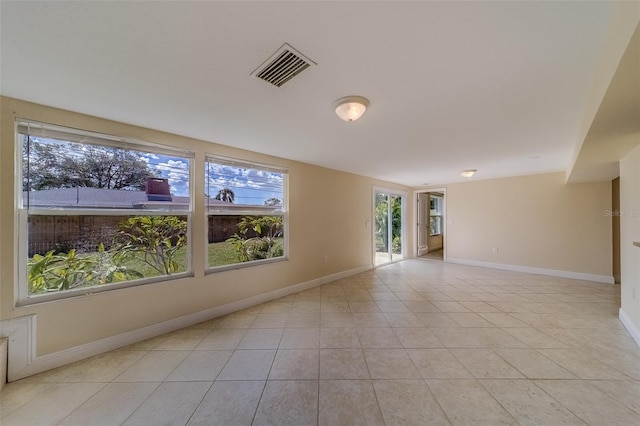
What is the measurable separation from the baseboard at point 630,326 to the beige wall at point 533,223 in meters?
2.33

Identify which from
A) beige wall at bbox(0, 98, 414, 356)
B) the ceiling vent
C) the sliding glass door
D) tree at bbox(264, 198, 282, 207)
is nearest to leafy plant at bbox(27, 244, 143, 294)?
beige wall at bbox(0, 98, 414, 356)

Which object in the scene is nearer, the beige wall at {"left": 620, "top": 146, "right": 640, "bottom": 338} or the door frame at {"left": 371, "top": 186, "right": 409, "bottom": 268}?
the beige wall at {"left": 620, "top": 146, "right": 640, "bottom": 338}

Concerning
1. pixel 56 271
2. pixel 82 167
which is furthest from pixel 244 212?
pixel 56 271

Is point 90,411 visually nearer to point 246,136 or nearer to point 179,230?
point 179,230

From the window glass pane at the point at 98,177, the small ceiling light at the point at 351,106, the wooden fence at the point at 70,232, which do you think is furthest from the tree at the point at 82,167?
the small ceiling light at the point at 351,106

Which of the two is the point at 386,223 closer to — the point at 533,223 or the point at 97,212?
the point at 533,223

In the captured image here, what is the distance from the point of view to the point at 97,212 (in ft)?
7.02

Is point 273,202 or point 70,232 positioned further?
point 273,202

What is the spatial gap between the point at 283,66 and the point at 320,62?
0.81 feet

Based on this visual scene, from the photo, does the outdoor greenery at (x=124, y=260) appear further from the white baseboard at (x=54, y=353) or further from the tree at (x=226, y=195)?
the tree at (x=226, y=195)

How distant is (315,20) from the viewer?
109 centimetres

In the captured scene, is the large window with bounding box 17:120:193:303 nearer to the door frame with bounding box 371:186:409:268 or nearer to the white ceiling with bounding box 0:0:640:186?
the white ceiling with bounding box 0:0:640:186

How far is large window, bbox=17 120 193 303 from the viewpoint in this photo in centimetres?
189

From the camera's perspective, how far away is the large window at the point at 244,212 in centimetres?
291
